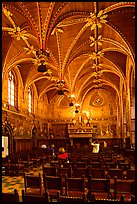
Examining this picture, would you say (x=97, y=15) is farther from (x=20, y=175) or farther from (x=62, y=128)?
(x=62, y=128)

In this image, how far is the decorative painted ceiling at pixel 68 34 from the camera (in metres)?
13.6

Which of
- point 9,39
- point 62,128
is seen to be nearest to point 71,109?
point 62,128

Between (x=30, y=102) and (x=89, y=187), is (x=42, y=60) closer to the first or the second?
(x=89, y=187)

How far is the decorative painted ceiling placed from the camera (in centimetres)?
1361

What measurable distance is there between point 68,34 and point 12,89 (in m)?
9.49

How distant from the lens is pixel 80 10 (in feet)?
47.0

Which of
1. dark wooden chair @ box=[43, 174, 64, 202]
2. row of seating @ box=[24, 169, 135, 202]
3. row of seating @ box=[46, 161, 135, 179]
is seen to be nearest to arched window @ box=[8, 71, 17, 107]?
row of seating @ box=[46, 161, 135, 179]

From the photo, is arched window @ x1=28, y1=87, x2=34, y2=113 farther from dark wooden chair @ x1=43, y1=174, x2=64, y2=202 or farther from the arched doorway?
dark wooden chair @ x1=43, y1=174, x2=64, y2=202

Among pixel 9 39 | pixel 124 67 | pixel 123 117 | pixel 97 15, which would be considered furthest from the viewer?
pixel 123 117

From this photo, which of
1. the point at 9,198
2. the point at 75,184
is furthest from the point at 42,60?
the point at 9,198

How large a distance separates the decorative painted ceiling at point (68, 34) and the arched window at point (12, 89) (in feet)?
4.54

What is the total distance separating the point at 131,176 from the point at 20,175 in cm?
773

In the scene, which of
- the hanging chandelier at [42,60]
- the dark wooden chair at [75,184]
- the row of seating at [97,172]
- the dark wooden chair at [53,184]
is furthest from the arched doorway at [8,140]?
the dark wooden chair at [75,184]

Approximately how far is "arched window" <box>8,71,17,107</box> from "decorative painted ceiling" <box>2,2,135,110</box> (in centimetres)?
138
